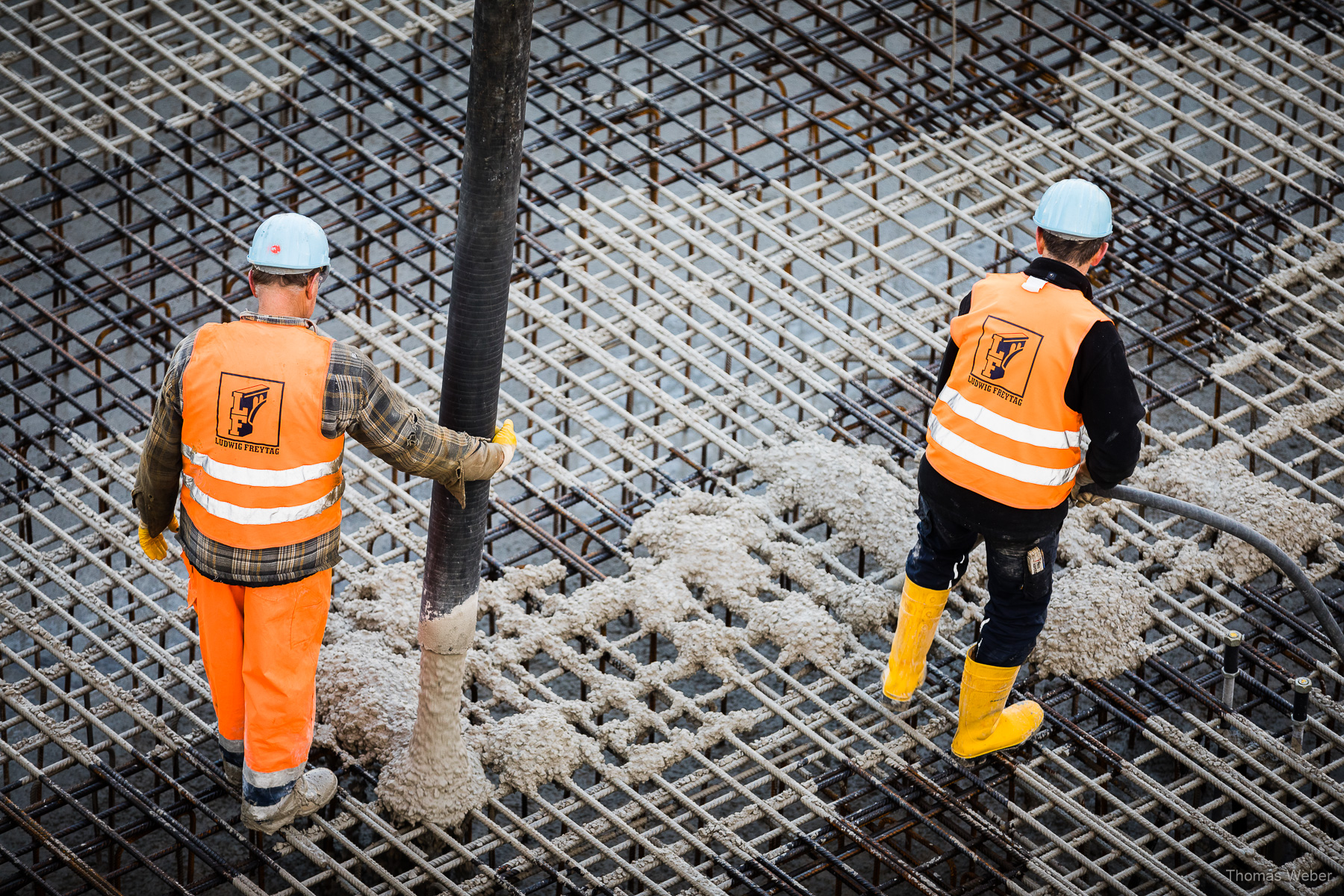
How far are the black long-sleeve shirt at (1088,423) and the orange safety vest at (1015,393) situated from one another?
3 centimetres

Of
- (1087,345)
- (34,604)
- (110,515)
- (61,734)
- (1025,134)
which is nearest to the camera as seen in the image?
(1087,345)

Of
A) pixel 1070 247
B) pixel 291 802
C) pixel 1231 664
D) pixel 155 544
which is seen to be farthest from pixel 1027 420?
pixel 155 544

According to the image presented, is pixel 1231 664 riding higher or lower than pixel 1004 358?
lower

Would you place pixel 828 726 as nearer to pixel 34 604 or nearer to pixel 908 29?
pixel 34 604

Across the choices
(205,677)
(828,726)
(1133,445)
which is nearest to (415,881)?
(205,677)

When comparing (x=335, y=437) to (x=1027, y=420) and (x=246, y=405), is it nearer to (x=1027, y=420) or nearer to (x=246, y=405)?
(x=246, y=405)

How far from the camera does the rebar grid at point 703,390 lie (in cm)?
445

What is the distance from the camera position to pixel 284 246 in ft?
11.9

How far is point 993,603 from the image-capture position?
4250mm

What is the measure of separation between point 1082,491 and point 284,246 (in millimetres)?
2461

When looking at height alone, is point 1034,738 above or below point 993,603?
below

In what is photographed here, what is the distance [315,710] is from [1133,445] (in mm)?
2805

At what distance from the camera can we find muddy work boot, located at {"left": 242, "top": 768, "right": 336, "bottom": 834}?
13.2ft

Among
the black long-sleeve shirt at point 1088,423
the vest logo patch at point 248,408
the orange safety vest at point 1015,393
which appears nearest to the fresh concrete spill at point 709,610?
the black long-sleeve shirt at point 1088,423
